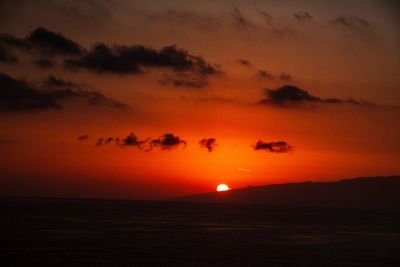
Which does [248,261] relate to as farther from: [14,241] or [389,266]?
[14,241]

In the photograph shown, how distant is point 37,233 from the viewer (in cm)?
11394

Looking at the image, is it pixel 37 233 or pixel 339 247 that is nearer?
pixel 339 247

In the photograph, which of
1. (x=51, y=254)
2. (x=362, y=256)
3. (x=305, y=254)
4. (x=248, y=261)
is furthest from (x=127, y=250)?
(x=362, y=256)

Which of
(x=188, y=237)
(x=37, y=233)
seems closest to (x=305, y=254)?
(x=188, y=237)

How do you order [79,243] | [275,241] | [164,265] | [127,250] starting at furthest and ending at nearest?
[275,241] → [79,243] → [127,250] → [164,265]

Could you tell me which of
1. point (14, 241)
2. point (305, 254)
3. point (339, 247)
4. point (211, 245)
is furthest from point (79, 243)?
point (339, 247)

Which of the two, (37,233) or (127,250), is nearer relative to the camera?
(127,250)

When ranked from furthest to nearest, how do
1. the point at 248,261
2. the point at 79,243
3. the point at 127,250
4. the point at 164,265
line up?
the point at 79,243, the point at 127,250, the point at 248,261, the point at 164,265

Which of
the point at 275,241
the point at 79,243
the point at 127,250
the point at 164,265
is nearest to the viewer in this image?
the point at 164,265

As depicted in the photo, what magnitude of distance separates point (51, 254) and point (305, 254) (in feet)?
121

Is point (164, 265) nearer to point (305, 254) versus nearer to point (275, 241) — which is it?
point (305, 254)

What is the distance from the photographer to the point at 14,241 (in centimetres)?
9438

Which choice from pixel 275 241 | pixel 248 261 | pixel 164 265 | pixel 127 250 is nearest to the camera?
pixel 164 265

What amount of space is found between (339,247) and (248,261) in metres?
30.2
